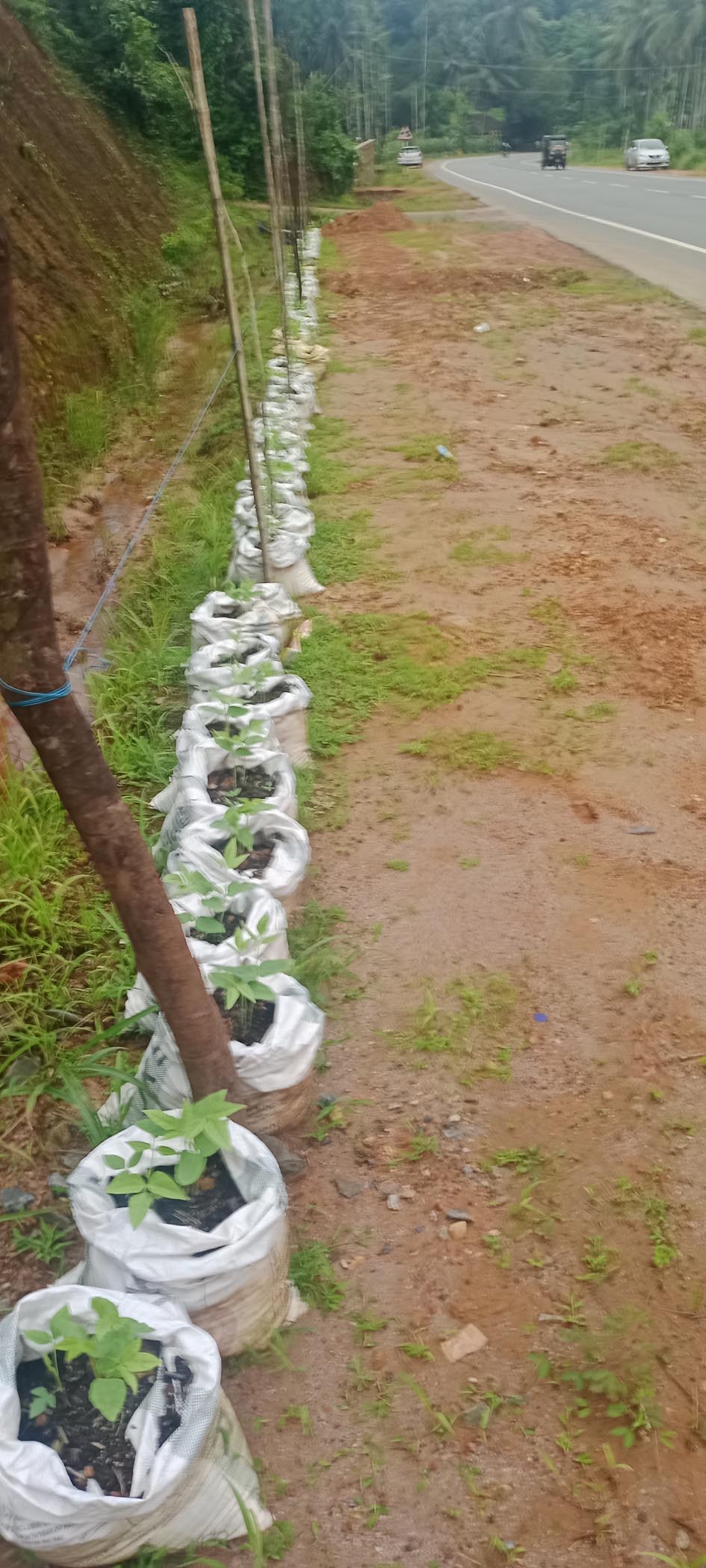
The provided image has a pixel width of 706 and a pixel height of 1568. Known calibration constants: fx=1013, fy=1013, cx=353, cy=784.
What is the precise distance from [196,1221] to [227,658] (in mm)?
2100

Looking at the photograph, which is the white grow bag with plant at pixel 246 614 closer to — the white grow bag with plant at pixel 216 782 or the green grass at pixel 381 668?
the green grass at pixel 381 668

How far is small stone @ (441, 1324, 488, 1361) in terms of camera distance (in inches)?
70.1

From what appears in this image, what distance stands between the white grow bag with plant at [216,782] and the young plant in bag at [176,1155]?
1.10 metres

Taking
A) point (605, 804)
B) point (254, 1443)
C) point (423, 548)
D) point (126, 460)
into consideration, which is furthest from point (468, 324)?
point (254, 1443)

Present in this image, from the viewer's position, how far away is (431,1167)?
213 cm

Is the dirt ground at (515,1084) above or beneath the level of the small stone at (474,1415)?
above

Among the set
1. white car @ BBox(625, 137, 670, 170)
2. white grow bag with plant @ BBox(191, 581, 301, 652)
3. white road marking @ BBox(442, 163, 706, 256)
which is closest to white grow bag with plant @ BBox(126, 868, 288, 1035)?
white grow bag with plant @ BBox(191, 581, 301, 652)

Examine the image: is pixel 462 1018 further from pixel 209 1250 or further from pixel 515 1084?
pixel 209 1250

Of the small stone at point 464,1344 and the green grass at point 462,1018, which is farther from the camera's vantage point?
the green grass at point 462,1018

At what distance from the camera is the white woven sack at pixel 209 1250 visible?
1579mm

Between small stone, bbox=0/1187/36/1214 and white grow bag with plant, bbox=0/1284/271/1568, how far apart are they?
1.67 ft

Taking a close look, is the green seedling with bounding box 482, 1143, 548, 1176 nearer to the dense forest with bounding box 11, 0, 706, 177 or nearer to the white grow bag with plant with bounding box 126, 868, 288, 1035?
the white grow bag with plant with bounding box 126, 868, 288, 1035

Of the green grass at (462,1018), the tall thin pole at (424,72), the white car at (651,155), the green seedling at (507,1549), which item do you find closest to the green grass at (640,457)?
the green grass at (462,1018)

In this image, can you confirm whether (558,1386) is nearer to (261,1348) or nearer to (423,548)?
(261,1348)
